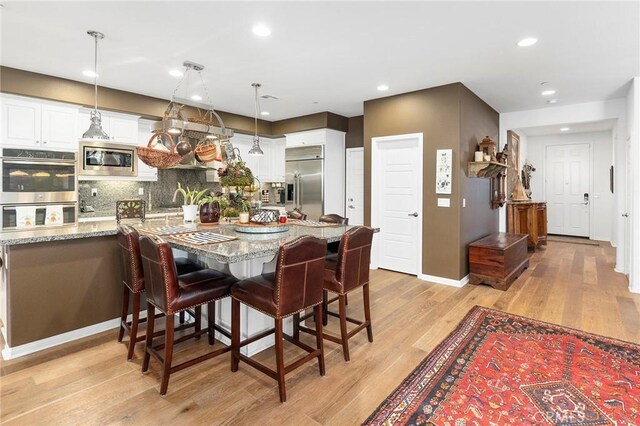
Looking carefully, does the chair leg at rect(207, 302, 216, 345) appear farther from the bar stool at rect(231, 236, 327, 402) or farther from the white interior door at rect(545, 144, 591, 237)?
the white interior door at rect(545, 144, 591, 237)

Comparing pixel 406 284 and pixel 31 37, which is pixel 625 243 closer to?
pixel 406 284

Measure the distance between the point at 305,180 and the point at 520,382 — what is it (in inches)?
188

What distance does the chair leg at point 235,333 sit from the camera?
229 cm

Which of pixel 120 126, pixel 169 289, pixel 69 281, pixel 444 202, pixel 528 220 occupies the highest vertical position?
pixel 120 126

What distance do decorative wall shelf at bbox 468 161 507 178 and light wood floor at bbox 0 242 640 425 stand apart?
191cm

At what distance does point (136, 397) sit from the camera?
209 cm

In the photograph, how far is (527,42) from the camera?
3.17 meters

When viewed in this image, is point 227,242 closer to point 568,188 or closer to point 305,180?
point 305,180

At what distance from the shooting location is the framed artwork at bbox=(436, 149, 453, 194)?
4.49 m

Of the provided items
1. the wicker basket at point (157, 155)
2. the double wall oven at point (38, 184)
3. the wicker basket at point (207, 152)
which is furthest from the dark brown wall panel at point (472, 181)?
the double wall oven at point (38, 184)

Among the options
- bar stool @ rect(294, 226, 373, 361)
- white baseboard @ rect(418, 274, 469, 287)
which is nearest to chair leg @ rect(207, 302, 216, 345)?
bar stool @ rect(294, 226, 373, 361)

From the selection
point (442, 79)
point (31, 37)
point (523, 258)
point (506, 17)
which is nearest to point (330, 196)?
point (442, 79)

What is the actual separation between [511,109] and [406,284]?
386cm

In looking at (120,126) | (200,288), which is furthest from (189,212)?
(120,126)
